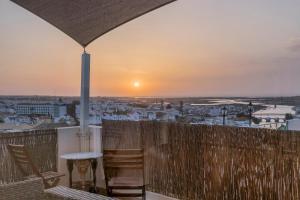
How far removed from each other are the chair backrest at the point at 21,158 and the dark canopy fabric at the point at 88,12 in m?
1.80

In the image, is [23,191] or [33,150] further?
[33,150]

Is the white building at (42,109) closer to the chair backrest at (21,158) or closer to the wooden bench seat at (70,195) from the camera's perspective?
the chair backrest at (21,158)

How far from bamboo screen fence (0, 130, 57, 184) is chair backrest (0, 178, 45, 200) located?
8.40 ft

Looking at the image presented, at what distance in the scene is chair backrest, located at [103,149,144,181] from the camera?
5.04 metres

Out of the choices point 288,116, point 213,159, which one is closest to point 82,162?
point 213,159

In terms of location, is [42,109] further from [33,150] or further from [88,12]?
[88,12]

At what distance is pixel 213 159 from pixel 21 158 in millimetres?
2628

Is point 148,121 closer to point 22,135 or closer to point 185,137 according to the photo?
point 185,137

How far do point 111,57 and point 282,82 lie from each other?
292 cm

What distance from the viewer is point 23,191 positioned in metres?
2.72

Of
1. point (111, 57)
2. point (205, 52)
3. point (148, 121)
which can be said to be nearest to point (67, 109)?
point (111, 57)

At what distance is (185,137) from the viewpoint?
4.94 meters

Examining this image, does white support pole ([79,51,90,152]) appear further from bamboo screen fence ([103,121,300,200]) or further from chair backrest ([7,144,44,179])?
chair backrest ([7,144,44,179])

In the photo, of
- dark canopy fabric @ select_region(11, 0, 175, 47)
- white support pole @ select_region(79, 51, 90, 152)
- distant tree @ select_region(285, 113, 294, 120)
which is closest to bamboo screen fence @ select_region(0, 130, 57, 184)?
white support pole @ select_region(79, 51, 90, 152)
